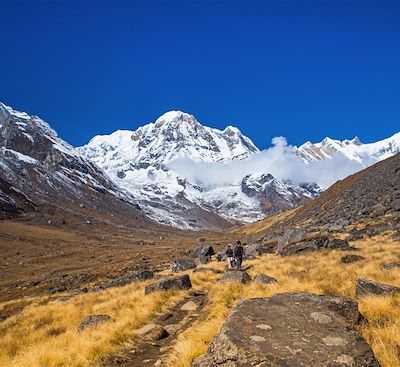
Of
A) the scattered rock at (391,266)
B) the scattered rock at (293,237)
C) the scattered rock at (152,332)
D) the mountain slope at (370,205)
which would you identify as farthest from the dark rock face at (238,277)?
the mountain slope at (370,205)

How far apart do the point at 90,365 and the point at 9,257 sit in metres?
108

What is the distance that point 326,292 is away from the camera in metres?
14.3

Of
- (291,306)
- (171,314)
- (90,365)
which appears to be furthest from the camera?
(171,314)

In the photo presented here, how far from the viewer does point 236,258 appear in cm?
2716

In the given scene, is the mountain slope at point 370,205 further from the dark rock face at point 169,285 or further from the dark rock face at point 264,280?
the dark rock face at point 169,285

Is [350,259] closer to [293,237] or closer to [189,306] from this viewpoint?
[189,306]

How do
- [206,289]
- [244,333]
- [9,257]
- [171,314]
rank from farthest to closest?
[9,257] < [206,289] < [171,314] < [244,333]

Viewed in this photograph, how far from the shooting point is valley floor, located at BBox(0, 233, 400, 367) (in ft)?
31.4

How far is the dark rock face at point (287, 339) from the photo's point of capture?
6.52 meters

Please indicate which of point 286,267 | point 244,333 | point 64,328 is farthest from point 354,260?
point 244,333

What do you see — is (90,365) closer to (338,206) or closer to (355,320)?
(355,320)

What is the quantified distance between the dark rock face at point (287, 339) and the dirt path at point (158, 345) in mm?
2867

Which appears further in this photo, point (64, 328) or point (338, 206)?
point (338, 206)

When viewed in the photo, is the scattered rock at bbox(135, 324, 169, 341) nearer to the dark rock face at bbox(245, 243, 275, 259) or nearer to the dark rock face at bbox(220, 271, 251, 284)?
the dark rock face at bbox(220, 271, 251, 284)
